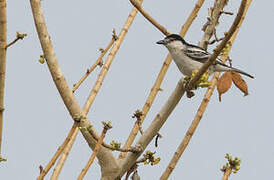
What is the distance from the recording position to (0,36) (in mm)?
3037

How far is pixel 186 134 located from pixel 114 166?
69 centimetres

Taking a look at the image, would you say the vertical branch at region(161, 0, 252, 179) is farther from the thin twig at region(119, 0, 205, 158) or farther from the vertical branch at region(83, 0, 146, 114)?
the vertical branch at region(83, 0, 146, 114)

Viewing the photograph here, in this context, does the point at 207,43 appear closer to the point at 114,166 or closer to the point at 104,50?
the point at 104,50

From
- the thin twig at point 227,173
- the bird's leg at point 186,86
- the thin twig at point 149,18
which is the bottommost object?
the thin twig at point 227,173

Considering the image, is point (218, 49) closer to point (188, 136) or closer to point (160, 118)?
point (160, 118)

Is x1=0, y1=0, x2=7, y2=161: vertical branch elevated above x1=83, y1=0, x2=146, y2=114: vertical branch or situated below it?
below

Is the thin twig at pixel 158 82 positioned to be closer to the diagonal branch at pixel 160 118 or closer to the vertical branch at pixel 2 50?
the diagonal branch at pixel 160 118

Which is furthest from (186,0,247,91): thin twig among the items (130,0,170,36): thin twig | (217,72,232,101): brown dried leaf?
(130,0,170,36): thin twig

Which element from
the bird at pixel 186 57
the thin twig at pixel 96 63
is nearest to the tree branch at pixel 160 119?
the thin twig at pixel 96 63

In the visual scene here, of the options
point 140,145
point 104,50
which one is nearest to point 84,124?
point 140,145

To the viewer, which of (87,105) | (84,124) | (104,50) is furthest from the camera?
(104,50)

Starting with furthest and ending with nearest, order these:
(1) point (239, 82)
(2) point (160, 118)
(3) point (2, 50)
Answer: (1) point (239, 82), (2) point (160, 118), (3) point (2, 50)

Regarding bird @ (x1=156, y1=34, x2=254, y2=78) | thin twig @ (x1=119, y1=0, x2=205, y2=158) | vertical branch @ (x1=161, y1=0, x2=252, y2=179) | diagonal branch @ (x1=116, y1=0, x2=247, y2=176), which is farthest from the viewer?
bird @ (x1=156, y1=34, x2=254, y2=78)

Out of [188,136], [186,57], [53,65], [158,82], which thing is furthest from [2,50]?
[186,57]
